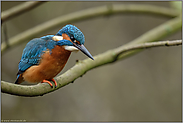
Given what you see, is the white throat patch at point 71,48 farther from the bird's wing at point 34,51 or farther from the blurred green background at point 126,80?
the blurred green background at point 126,80

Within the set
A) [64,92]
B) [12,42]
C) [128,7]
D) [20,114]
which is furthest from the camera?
[64,92]

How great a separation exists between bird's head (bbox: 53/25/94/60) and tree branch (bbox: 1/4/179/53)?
1045 mm

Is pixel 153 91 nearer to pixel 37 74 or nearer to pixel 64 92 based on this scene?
pixel 64 92

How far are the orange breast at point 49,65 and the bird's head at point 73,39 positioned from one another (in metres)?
0.09

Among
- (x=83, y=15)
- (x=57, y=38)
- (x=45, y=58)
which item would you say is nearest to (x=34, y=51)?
(x=45, y=58)

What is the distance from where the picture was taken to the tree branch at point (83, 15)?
103 inches

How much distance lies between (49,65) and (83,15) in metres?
1.46

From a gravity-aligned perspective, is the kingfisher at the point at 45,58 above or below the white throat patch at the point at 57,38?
below

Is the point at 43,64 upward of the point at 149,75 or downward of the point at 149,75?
upward

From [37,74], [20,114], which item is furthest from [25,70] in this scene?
[20,114]

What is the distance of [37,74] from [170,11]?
259cm

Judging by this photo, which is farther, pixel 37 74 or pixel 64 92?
pixel 64 92

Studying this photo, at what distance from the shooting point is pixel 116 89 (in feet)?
13.4

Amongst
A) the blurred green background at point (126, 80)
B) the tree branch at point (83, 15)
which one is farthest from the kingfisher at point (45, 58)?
the blurred green background at point (126, 80)
